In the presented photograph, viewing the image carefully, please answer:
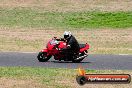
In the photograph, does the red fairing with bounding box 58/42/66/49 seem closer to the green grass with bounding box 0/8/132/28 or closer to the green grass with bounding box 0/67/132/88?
the green grass with bounding box 0/67/132/88

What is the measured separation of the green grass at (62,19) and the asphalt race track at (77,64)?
1297 cm

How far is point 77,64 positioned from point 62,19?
699 inches

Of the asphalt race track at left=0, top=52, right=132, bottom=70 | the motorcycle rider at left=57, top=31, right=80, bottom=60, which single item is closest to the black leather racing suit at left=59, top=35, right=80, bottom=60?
the motorcycle rider at left=57, top=31, right=80, bottom=60

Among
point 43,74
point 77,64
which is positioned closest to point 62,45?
point 77,64

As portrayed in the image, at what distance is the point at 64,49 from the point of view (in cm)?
2341

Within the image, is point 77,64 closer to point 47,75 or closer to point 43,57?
point 43,57

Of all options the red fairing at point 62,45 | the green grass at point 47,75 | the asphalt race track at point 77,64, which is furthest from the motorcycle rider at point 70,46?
the green grass at point 47,75

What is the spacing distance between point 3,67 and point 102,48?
8.73 meters

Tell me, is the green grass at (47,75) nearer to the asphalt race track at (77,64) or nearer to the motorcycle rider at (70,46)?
the asphalt race track at (77,64)

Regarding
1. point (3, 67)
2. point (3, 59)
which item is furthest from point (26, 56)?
point (3, 67)

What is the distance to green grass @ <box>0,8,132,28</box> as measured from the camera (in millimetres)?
38656

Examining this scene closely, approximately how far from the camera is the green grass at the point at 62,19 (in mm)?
38656

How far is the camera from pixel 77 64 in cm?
2288

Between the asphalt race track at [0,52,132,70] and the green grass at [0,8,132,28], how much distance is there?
13.0 meters
